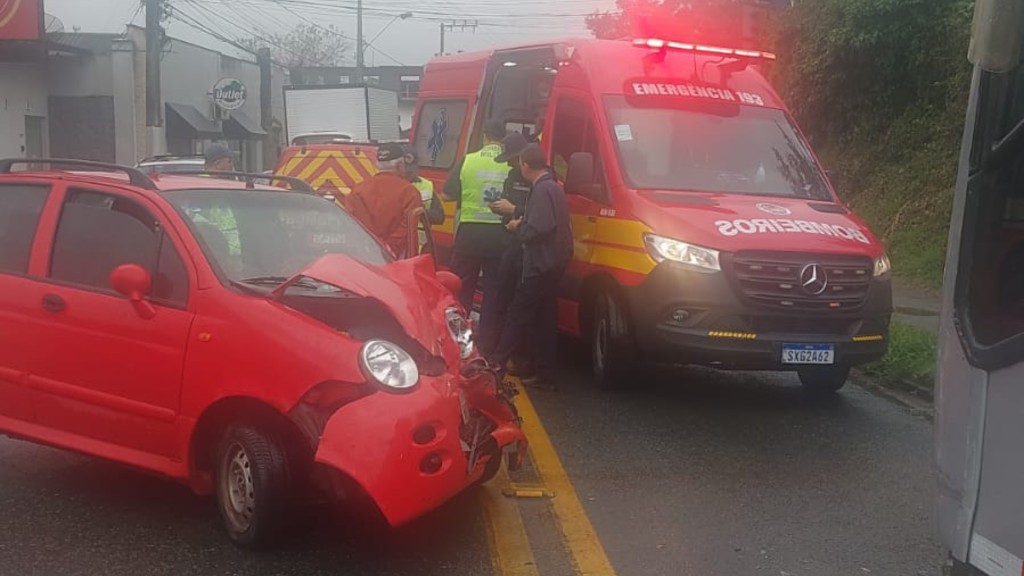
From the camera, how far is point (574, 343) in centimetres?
1020

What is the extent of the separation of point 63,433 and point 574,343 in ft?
18.7

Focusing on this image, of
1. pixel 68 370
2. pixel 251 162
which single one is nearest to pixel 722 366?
pixel 68 370

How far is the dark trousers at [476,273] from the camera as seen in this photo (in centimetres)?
870

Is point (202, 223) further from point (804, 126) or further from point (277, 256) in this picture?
point (804, 126)

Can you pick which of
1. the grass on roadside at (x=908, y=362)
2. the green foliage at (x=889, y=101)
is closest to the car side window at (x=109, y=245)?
the grass on roadside at (x=908, y=362)

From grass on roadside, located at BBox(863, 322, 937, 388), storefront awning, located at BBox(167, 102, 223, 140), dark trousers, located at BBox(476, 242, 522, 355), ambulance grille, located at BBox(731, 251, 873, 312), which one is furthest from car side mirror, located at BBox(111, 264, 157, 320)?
storefront awning, located at BBox(167, 102, 223, 140)

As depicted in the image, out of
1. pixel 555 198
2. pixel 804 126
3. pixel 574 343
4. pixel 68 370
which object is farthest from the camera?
pixel 804 126

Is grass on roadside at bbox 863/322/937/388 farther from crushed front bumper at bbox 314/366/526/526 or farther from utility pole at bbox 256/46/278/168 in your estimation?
utility pole at bbox 256/46/278/168

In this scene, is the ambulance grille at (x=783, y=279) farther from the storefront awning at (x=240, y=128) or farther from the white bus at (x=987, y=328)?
the storefront awning at (x=240, y=128)

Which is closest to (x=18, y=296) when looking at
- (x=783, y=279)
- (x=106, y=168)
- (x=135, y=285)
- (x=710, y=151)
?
(x=106, y=168)

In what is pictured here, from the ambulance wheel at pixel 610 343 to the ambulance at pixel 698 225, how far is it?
0.05ft

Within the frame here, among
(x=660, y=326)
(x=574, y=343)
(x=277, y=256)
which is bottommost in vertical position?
(x=574, y=343)

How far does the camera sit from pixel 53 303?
5188 mm

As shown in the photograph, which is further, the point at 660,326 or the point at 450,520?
the point at 660,326
